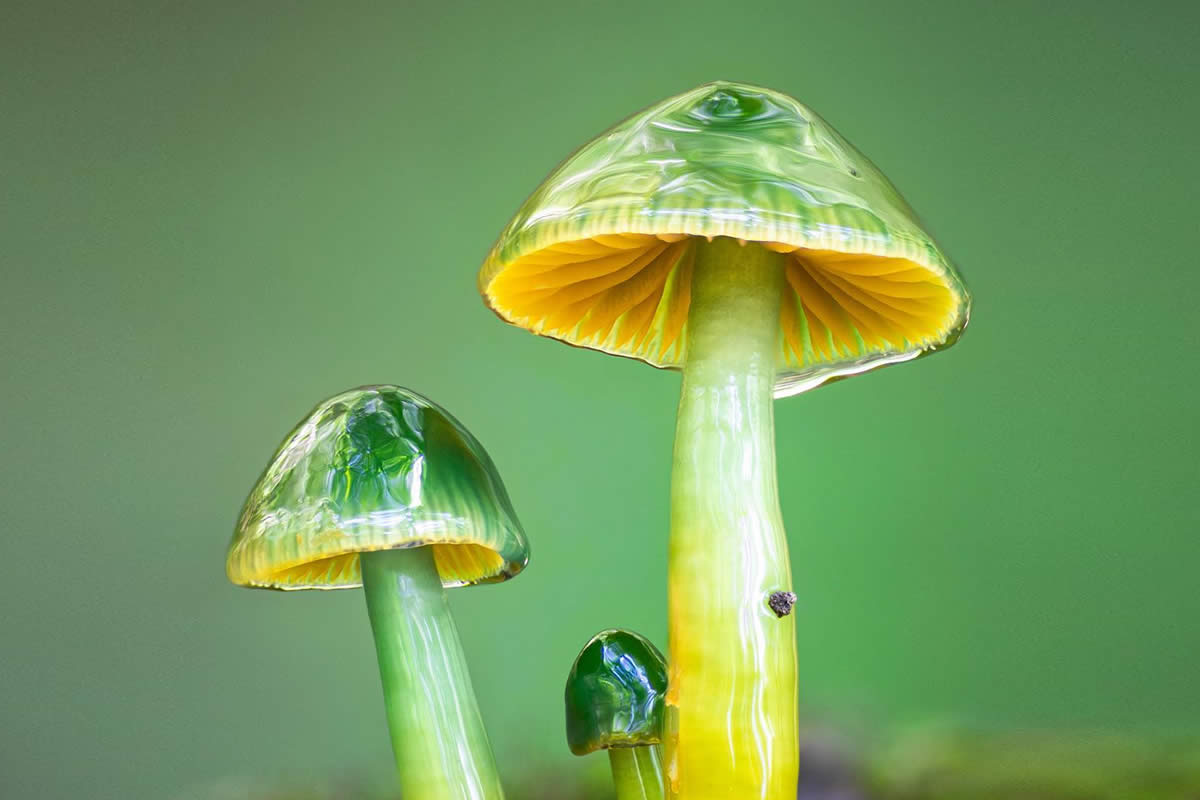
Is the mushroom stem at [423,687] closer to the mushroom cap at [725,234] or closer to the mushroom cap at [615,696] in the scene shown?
the mushroom cap at [615,696]

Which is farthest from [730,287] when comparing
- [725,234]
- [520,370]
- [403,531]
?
[520,370]

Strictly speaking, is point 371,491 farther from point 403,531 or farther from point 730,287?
point 730,287

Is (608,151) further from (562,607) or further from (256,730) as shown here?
(256,730)

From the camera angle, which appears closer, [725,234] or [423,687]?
[725,234]

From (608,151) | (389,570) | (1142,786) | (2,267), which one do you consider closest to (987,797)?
(1142,786)

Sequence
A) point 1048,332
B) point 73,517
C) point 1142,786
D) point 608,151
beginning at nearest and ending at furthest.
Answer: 1. point 608,151
2. point 1142,786
3. point 1048,332
4. point 73,517

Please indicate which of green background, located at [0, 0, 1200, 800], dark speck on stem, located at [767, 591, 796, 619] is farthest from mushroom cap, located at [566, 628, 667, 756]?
green background, located at [0, 0, 1200, 800]
